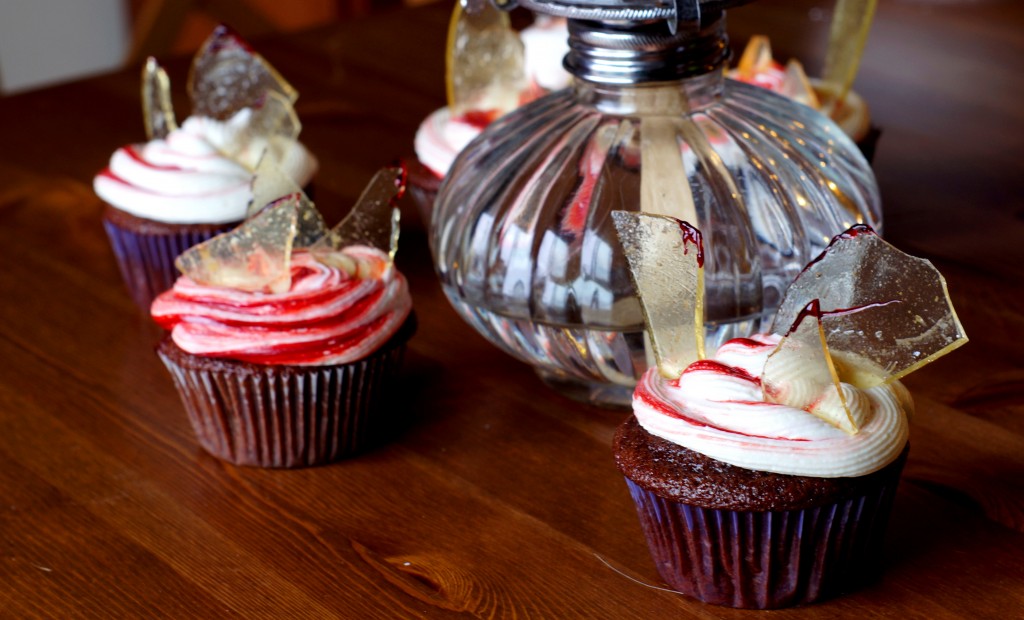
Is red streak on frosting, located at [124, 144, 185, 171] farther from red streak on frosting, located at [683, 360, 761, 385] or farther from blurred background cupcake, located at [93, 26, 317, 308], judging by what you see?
red streak on frosting, located at [683, 360, 761, 385]

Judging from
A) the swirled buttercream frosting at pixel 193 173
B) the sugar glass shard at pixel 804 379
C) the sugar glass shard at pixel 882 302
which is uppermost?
the sugar glass shard at pixel 882 302

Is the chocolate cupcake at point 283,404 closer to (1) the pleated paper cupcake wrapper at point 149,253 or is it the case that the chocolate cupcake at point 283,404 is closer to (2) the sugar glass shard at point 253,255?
(2) the sugar glass shard at point 253,255

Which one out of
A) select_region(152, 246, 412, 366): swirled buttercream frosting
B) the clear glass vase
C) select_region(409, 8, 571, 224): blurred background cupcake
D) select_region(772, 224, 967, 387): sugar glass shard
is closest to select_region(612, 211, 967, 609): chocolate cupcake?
select_region(772, 224, 967, 387): sugar glass shard

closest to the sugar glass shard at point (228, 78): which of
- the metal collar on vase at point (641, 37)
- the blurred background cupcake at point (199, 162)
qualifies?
the blurred background cupcake at point (199, 162)

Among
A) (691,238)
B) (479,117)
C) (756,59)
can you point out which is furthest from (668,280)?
(756,59)

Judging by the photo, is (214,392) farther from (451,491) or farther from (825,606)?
(825,606)

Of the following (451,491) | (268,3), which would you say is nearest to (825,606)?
(451,491)
